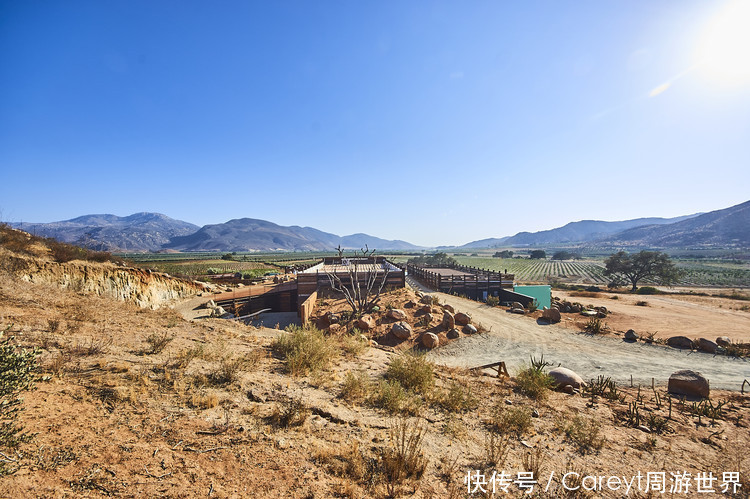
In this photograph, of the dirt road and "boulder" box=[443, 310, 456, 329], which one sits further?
"boulder" box=[443, 310, 456, 329]

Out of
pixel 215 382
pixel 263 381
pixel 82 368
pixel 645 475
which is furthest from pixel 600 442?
pixel 82 368

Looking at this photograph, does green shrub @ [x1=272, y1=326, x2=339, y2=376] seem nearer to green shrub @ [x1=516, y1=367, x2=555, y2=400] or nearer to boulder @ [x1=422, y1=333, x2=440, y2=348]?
green shrub @ [x1=516, y1=367, x2=555, y2=400]

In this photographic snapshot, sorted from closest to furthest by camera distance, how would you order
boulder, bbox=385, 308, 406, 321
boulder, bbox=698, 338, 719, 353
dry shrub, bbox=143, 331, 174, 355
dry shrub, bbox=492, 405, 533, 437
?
1. dry shrub, bbox=492, 405, 533, 437
2. dry shrub, bbox=143, 331, 174, 355
3. boulder, bbox=698, 338, 719, 353
4. boulder, bbox=385, 308, 406, 321

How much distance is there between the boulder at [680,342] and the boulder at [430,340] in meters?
12.8

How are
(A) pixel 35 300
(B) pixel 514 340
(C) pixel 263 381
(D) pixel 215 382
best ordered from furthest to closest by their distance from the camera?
(B) pixel 514 340
(A) pixel 35 300
(C) pixel 263 381
(D) pixel 215 382

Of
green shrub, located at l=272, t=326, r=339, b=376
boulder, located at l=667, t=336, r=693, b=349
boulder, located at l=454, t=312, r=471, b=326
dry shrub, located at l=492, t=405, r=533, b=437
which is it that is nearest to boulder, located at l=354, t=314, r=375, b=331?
boulder, located at l=454, t=312, r=471, b=326

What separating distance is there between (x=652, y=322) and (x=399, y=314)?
18802 mm

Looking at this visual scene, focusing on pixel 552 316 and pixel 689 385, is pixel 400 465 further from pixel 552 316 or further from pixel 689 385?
pixel 552 316

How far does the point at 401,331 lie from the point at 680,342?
587 inches

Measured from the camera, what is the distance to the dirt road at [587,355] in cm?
1144

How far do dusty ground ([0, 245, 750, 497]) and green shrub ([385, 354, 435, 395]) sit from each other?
0.95 feet

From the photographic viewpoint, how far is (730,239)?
198000mm

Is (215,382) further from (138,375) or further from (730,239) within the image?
(730,239)

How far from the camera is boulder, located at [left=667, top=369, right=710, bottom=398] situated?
29.4 feet
